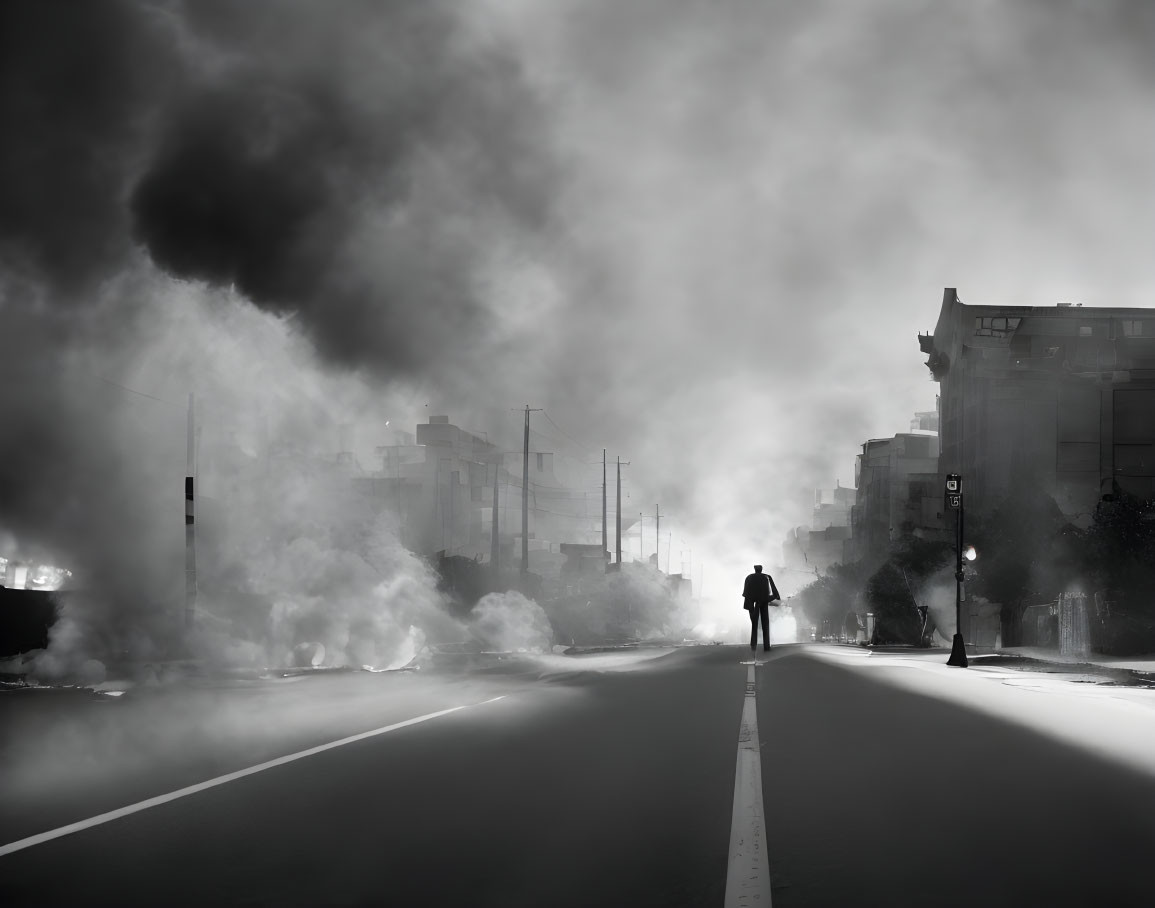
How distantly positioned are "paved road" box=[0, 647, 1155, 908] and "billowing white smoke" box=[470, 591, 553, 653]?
53.8 meters

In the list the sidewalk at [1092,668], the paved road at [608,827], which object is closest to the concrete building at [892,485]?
the sidewalk at [1092,668]

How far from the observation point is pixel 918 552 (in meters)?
77.2

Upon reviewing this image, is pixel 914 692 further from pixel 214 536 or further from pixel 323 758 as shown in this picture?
pixel 214 536

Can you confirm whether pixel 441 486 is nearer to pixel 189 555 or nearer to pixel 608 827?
pixel 189 555

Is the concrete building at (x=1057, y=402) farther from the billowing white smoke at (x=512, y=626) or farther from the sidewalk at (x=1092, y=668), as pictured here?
the sidewalk at (x=1092, y=668)

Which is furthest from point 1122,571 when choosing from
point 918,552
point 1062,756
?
point 1062,756

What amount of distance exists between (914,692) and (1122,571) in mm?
32214

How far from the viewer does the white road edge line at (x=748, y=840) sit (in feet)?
19.0

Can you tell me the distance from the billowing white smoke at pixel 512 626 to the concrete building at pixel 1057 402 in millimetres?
31698

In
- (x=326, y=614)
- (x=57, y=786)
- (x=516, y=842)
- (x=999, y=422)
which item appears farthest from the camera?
(x=999, y=422)

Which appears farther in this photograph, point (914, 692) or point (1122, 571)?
point (1122, 571)

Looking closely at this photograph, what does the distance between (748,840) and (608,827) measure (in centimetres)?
88

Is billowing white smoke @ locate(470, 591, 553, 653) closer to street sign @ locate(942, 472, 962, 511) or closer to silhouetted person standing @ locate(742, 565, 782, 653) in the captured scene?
street sign @ locate(942, 472, 962, 511)

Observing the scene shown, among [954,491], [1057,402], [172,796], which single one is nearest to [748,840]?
[172,796]
